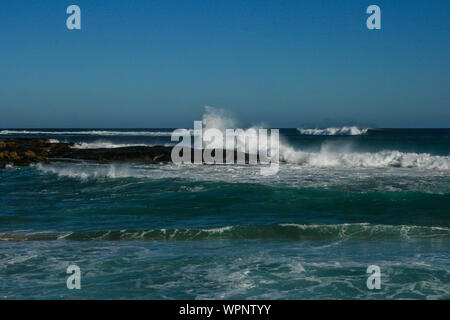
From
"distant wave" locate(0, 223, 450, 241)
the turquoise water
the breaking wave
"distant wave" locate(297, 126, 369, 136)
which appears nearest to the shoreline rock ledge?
the breaking wave

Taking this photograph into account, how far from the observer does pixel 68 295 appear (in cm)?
727

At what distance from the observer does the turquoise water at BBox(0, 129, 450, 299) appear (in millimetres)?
7703

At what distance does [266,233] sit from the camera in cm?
1145

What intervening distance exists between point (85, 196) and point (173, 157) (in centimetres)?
1329

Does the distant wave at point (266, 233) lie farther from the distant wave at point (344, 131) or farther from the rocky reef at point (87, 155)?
the distant wave at point (344, 131)

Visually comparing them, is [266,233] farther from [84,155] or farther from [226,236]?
[84,155]

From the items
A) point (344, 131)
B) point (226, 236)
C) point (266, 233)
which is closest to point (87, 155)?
point (226, 236)

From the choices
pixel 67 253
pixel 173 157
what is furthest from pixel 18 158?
pixel 67 253

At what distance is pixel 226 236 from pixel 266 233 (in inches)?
36.3

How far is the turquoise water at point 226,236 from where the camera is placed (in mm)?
7703

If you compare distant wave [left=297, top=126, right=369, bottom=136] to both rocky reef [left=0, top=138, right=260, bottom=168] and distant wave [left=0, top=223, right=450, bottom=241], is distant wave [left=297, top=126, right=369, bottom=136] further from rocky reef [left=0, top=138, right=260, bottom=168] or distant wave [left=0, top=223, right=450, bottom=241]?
distant wave [left=0, top=223, right=450, bottom=241]

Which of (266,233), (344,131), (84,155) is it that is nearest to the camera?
(266,233)

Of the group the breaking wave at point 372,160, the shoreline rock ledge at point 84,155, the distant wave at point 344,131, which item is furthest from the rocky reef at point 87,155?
the distant wave at point 344,131

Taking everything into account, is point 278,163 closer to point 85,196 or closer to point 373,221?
point 85,196
